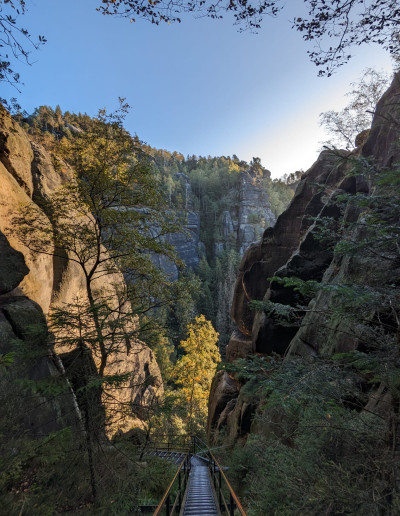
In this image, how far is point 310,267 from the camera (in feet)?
39.5

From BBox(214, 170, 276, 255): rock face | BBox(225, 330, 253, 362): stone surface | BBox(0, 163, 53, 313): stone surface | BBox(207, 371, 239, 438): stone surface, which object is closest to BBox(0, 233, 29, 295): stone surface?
BBox(0, 163, 53, 313): stone surface

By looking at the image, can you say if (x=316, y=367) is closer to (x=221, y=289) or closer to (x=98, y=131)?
(x=98, y=131)

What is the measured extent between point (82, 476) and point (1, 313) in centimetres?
470

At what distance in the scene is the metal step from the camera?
4.96 m

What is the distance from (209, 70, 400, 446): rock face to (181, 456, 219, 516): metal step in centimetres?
394

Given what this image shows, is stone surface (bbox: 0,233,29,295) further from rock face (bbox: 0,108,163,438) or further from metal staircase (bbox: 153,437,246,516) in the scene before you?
metal staircase (bbox: 153,437,246,516)

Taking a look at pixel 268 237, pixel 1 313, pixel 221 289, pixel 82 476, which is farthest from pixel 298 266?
pixel 221 289

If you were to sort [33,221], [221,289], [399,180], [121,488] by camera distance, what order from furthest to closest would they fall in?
1. [221,289]
2. [33,221]
3. [121,488]
4. [399,180]

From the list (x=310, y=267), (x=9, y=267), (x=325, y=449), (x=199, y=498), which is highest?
(x=9, y=267)

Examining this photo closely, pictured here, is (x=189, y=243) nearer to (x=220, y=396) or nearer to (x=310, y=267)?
(x=220, y=396)

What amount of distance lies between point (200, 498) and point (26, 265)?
835 cm

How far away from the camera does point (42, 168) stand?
10.5 metres

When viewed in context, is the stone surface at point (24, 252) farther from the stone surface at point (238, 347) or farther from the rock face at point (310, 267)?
the stone surface at point (238, 347)

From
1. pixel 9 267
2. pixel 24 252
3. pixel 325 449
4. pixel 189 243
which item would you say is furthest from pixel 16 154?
pixel 189 243
